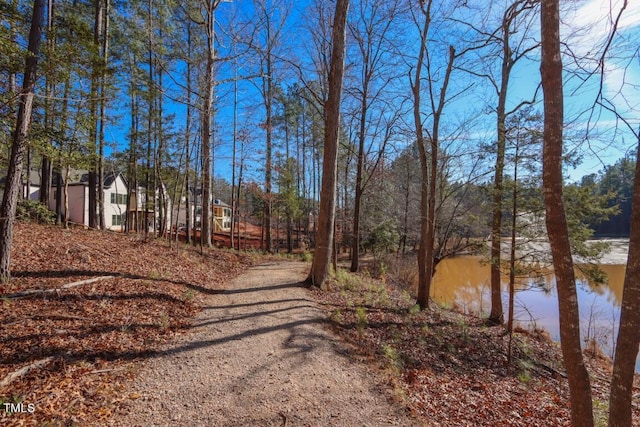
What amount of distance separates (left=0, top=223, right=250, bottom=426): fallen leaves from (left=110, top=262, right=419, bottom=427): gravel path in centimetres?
34

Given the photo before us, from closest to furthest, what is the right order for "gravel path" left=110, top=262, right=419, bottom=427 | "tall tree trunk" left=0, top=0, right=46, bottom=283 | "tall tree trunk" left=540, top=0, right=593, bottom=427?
"tall tree trunk" left=540, top=0, right=593, bottom=427, "gravel path" left=110, top=262, right=419, bottom=427, "tall tree trunk" left=0, top=0, right=46, bottom=283

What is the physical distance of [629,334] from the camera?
7.30 ft

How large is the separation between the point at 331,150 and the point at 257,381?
17.5 feet

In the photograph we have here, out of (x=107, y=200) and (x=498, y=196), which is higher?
(x=107, y=200)

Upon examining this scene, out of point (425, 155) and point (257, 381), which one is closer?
point (257, 381)

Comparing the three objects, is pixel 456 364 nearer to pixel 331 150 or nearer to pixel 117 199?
pixel 331 150

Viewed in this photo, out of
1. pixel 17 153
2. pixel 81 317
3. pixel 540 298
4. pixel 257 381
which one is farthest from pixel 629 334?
pixel 540 298

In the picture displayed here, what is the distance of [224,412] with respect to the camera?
8.89ft

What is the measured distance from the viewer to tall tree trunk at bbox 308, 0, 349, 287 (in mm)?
6879

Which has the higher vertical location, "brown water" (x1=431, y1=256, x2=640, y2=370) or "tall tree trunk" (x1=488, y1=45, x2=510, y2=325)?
"tall tree trunk" (x1=488, y1=45, x2=510, y2=325)

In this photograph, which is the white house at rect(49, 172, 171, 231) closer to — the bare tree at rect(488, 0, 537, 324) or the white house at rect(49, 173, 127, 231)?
the white house at rect(49, 173, 127, 231)

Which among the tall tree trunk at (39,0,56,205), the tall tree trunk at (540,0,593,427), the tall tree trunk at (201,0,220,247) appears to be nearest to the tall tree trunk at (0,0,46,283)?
the tall tree trunk at (39,0,56,205)

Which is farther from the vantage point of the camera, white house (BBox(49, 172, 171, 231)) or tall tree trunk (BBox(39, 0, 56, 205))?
white house (BBox(49, 172, 171, 231))

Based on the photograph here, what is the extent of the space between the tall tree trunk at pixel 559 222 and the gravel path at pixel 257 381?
5.27 ft
